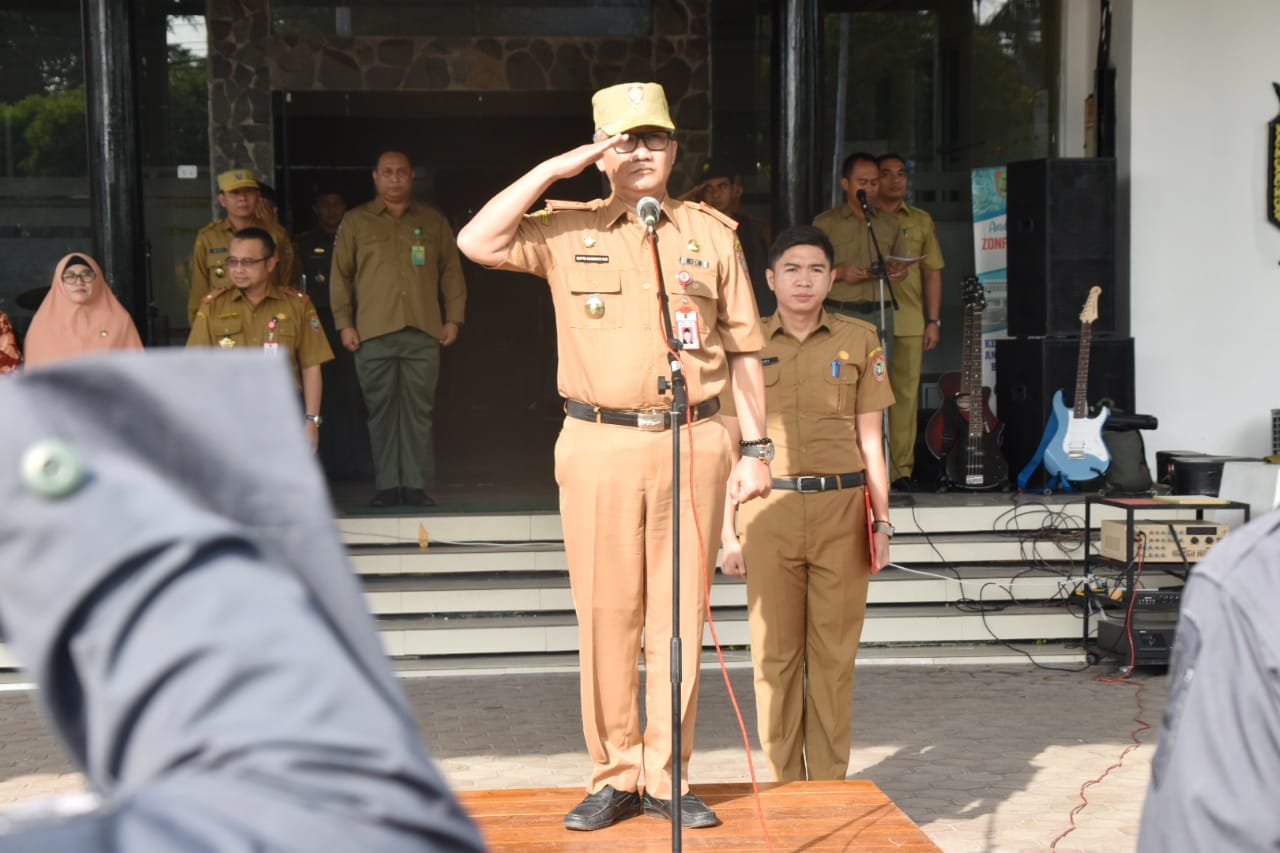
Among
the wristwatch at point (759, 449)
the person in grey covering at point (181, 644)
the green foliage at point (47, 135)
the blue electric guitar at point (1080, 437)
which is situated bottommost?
the blue electric guitar at point (1080, 437)

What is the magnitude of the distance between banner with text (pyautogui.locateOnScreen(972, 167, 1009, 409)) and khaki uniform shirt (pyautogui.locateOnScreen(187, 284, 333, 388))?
4.63m

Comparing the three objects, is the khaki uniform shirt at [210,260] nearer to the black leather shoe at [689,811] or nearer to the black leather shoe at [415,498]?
the black leather shoe at [415,498]

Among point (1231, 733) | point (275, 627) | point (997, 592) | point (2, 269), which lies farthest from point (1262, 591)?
point (2, 269)

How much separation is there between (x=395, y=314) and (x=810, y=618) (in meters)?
4.34

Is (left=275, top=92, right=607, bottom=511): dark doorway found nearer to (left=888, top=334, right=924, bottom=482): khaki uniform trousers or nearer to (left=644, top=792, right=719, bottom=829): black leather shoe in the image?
(left=888, top=334, right=924, bottom=482): khaki uniform trousers

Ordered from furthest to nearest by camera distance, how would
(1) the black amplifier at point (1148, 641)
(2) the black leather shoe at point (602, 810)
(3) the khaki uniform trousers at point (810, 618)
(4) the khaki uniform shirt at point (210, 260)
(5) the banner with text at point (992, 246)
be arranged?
(5) the banner with text at point (992, 246), (4) the khaki uniform shirt at point (210, 260), (1) the black amplifier at point (1148, 641), (3) the khaki uniform trousers at point (810, 618), (2) the black leather shoe at point (602, 810)

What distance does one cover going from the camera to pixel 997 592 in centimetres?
744

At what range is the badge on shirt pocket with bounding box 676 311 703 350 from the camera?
377 centimetres

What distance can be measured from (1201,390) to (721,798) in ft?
20.3

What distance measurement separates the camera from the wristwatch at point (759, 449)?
3.87 m

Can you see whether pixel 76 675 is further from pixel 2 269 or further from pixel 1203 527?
pixel 2 269

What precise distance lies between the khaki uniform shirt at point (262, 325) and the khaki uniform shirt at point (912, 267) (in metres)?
3.47

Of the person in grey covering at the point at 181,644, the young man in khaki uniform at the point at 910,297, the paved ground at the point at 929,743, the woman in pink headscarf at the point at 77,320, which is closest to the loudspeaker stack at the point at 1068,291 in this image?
the young man in khaki uniform at the point at 910,297

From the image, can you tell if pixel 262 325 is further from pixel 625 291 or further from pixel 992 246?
pixel 992 246
